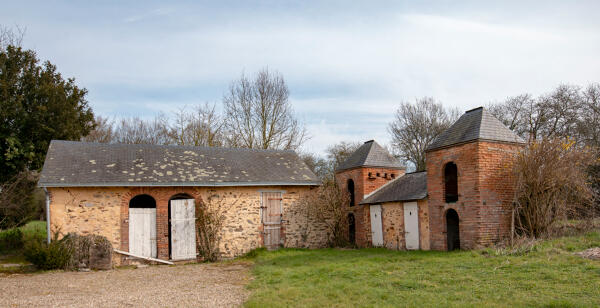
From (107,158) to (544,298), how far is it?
46.2ft

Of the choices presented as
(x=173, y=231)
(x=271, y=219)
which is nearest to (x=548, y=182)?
(x=271, y=219)

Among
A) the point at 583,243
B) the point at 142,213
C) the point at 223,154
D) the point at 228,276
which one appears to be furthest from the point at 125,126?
the point at 583,243

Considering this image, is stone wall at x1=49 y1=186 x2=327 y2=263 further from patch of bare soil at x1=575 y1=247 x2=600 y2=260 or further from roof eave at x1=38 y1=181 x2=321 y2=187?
patch of bare soil at x1=575 y1=247 x2=600 y2=260

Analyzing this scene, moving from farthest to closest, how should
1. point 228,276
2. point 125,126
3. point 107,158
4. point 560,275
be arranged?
point 125,126, point 107,158, point 228,276, point 560,275

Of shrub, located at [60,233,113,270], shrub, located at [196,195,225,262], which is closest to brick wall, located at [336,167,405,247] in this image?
shrub, located at [196,195,225,262]

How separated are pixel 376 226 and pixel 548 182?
6404 millimetres

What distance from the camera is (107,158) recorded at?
51.2ft

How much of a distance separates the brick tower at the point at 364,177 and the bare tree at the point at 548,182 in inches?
245

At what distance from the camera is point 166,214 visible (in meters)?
14.9

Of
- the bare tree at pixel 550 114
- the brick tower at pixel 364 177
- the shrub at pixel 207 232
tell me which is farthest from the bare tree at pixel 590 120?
the shrub at pixel 207 232

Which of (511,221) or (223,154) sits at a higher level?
(223,154)

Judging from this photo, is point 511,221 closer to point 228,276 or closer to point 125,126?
point 228,276

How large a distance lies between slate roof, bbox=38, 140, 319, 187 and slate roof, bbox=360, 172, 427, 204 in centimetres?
253

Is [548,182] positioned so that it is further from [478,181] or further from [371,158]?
[371,158]
